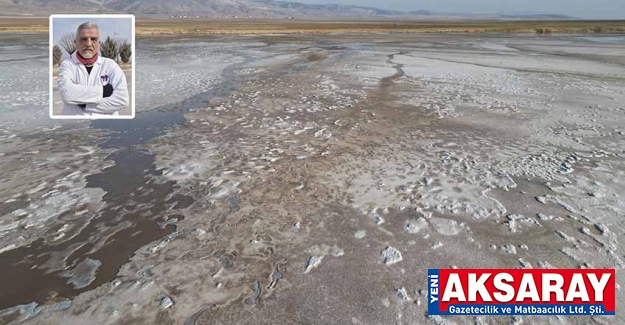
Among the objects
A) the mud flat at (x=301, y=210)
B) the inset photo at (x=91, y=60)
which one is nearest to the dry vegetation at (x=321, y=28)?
the mud flat at (x=301, y=210)

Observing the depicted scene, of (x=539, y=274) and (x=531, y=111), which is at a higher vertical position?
(x=531, y=111)

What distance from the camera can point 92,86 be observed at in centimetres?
348

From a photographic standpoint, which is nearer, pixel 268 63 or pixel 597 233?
pixel 597 233

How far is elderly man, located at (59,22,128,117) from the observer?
3.32 m

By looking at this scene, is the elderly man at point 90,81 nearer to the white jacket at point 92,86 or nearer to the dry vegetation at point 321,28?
the white jacket at point 92,86

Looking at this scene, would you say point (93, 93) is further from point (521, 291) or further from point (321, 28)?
point (321, 28)

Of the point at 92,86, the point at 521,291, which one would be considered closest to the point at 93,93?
the point at 92,86

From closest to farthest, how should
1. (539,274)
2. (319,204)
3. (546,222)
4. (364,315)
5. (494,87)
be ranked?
(364,315), (539,274), (546,222), (319,204), (494,87)

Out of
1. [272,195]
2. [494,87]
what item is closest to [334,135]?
[272,195]

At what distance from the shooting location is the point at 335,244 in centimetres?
435

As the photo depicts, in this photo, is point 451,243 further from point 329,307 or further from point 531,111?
point 531,111

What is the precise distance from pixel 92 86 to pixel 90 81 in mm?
56

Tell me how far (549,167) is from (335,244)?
461 cm

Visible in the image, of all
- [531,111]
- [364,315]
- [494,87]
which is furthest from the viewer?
[494,87]
